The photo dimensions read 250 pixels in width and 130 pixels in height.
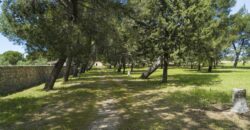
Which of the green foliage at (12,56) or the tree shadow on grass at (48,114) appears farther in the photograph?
the green foliage at (12,56)

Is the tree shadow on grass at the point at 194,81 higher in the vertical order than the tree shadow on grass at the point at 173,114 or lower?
higher

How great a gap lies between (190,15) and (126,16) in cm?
420

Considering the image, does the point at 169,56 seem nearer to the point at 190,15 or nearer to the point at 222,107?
the point at 190,15

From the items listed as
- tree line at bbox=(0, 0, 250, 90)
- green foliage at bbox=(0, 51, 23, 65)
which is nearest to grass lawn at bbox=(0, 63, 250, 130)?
tree line at bbox=(0, 0, 250, 90)

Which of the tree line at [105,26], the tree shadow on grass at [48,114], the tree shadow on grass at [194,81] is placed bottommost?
the tree shadow on grass at [48,114]

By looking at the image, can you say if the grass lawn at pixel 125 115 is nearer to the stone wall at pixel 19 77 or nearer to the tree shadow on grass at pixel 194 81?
the stone wall at pixel 19 77

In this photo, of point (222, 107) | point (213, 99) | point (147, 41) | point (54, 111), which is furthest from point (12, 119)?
point (147, 41)

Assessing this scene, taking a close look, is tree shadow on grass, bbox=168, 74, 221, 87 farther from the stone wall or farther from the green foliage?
the green foliage

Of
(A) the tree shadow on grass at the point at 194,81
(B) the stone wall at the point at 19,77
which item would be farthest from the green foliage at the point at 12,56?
(A) the tree shadow on grass at the point at 194,81

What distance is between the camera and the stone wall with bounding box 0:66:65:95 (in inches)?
714

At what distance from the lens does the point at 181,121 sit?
27.6 ft

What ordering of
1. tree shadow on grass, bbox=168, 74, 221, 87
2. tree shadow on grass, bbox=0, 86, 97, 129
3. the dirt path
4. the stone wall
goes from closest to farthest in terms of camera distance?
the dirt path
tree shadow on grass, bbox=0, 86, 97, 129
the stone wall
tree shadow on grass, bbox=168, 74, 221, 87

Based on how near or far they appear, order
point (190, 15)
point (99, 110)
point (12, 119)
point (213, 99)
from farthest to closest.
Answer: point (190, 15) < point (213, 99) < point (99, 110) < point (12, 119)

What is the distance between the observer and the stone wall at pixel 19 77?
714 inches
